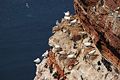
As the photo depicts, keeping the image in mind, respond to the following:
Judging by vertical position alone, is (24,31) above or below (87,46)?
above

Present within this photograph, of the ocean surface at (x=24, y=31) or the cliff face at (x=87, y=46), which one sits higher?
the ocean surface at (x=24, y=31)

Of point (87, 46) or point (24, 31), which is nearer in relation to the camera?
point (87, 46)

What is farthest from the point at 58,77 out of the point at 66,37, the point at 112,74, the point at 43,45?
the point at 43,45

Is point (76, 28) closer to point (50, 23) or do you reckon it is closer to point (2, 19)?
point (50, 23)

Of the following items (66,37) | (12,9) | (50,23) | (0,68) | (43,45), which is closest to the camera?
(66,37)

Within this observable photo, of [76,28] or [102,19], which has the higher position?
[76,28]
